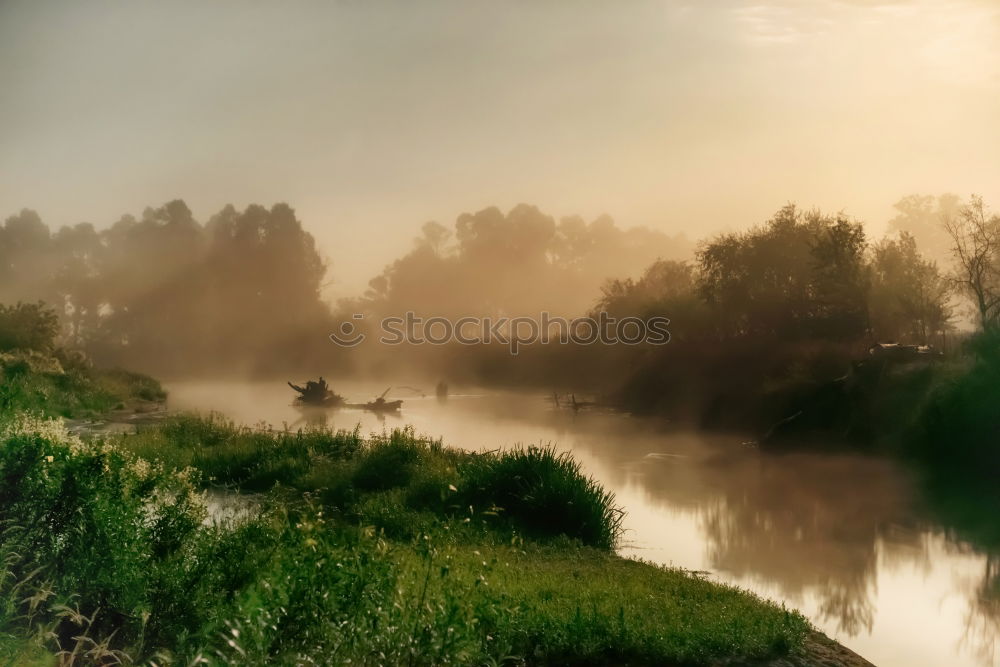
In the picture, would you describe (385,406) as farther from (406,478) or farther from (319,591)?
(319,591)

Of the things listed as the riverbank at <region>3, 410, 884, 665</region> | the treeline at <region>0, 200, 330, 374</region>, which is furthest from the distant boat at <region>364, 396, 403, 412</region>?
the treeline at <region>0, 200, 330, 374</region>

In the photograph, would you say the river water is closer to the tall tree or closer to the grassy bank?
the grassy bank

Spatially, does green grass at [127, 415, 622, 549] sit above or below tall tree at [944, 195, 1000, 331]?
below

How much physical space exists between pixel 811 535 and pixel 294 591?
41.7 feet

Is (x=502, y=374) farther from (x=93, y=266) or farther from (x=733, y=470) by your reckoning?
(x=733, y=470)

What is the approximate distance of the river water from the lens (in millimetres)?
11133

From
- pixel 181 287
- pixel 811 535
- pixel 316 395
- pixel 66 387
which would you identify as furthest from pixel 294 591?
pixel 181 287

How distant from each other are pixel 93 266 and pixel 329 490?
58912 mm

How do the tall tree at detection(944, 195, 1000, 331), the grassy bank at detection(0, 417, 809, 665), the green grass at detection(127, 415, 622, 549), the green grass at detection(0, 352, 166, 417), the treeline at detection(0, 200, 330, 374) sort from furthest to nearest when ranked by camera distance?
1. the treeline at detection(0, 200, 330, 374)
2. the tall tree at detection(944, 195, 1000, 331)
3. the green grass at detection(0, 352, 166, 417)
4. the green grass at detection(127, 415, 622, 549)
5. the grassy bank at detection(0, 417, 809, 665)

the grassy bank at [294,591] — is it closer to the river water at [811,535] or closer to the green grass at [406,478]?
the green grass at [406,478]

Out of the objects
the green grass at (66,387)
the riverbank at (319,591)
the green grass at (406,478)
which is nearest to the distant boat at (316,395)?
the green grass at (66,387)

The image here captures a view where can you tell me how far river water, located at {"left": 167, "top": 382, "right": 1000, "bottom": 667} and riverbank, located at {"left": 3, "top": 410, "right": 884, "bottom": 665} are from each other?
2214 mm

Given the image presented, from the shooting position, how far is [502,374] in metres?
61.1

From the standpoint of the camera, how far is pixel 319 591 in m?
5.91
